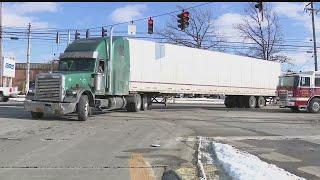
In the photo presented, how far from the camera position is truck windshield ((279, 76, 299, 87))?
1383 inches

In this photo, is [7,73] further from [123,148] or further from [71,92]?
[123,148]

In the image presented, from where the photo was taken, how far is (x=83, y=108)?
75.8 feet

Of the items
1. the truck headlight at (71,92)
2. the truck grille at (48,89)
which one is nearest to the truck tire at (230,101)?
the truck headlight at (71,92)

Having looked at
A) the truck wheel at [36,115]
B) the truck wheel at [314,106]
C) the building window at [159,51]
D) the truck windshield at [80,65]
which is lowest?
the truck wheel at [36,115]

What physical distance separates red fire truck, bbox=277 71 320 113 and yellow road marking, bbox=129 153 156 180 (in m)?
24.6

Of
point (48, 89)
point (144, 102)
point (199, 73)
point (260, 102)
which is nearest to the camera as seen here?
point (48, 89)

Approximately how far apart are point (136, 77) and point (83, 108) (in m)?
7.64

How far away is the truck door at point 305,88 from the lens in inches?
1377

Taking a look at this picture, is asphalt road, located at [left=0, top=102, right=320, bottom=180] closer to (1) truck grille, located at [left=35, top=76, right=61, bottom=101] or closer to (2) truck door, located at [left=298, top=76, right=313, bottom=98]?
(1) truck grille, located at [left=35, top=76, right=61, bottom=101]

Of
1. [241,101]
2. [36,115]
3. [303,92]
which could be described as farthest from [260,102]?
[36,115]

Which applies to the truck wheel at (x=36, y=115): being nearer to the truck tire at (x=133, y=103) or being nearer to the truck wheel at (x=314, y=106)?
the truck tire at (x=133, y=103)

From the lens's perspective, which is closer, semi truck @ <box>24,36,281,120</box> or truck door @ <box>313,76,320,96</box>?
semi truck @ <box>24,36,281,120</box>

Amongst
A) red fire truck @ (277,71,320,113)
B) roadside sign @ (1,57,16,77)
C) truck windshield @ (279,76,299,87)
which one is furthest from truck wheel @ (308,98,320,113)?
roadside sign @ (1,57,16,77)

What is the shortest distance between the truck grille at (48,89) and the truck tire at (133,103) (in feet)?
23.9
